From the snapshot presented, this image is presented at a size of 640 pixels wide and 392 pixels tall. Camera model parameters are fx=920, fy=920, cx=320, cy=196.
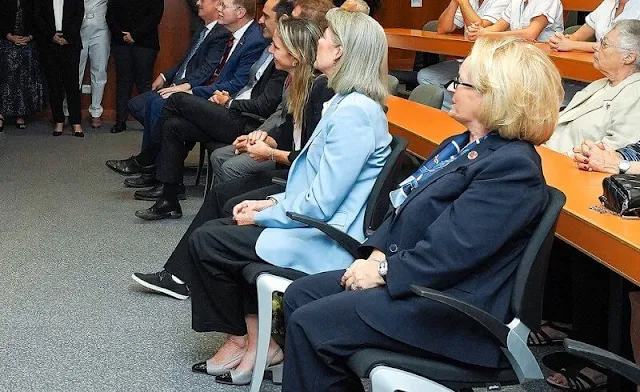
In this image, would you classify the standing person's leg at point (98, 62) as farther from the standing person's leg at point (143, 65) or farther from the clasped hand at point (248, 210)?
the clasped hand at point (248, 210)

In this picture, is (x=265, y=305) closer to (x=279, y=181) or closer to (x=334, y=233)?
(x=334, y=233)

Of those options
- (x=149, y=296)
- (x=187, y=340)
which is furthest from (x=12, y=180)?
(x=187, y=340)

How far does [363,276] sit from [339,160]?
53 cm

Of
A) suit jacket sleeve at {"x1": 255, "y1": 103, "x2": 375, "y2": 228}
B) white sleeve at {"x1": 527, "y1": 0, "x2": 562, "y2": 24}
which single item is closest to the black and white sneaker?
suit jacket sleeve at {"x1": 255, "y1": 103, "x2": 375, "y2": 228}

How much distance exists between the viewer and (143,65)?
311 inches

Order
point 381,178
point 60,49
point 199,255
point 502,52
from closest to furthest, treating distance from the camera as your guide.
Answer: point 502,52, point 381,178, point 199,255, point 60,49

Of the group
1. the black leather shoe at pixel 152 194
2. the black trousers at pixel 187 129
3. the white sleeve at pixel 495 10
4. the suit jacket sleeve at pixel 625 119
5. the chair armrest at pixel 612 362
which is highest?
the chair armrest at pixel 612 362

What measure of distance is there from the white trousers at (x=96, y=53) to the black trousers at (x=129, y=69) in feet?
0.35

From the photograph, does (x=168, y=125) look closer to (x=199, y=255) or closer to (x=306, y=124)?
(x=306, y=124)

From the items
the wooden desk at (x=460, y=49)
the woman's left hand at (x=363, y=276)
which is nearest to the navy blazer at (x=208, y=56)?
the wooden desk at (x=460, y=49)

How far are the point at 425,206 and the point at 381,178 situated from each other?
0.49 meters

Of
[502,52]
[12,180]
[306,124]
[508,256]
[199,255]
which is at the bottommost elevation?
[12,180]

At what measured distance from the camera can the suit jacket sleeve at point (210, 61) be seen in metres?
5.38

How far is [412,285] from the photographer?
1.96 meters
